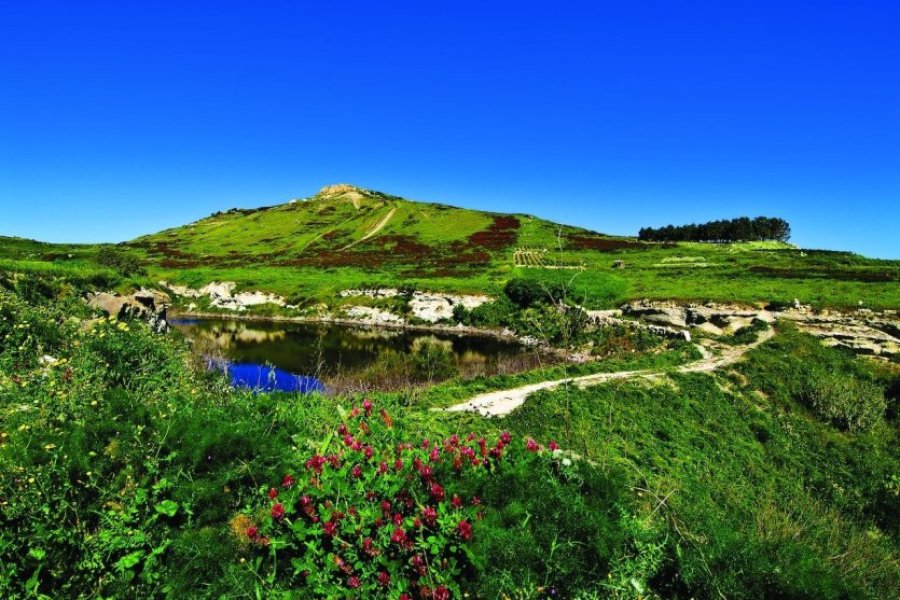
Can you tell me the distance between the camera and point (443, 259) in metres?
94.4

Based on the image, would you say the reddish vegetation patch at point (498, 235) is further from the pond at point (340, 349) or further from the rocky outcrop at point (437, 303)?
the pond at point (340, 349)

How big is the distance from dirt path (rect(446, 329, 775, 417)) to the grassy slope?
4.50 m

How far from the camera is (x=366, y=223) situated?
150 m

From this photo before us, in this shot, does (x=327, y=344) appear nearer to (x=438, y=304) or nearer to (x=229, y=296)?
(x=438, y=304)

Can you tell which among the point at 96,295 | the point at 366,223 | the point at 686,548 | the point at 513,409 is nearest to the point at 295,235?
the point at 366,223

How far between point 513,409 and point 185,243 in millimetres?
151390

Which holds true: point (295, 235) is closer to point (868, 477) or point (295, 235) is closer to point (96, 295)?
point (96, 295)

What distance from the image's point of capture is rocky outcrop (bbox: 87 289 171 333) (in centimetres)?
1888

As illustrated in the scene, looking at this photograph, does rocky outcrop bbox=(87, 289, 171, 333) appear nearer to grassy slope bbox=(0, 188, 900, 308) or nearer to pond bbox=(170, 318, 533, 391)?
grassy slope bbox=(0, 188, 900, 308)

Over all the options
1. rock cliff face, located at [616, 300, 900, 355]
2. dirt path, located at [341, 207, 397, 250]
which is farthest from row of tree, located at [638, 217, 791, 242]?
rock cliff face, located at [616, 300, 900, 355]

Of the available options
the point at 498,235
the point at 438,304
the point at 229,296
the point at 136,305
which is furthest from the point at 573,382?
the point at 498,235

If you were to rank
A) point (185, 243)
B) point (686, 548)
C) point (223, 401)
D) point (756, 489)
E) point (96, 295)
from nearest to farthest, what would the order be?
point (686, 548), point (223, 401), point (756, 489), point (96, 295), point (185, 243)

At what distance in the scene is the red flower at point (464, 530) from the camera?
4.50 m

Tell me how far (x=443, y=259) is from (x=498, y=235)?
3206cm
